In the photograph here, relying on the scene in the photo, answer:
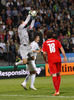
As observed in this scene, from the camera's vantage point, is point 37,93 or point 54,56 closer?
point 54,56

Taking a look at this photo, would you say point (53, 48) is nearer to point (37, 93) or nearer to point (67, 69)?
point (37, 93)

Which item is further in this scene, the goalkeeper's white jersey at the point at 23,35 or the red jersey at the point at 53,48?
the goalkeeper's white jersey at the point at 23,35

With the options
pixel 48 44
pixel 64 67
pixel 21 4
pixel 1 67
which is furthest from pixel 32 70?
pixel 21 4

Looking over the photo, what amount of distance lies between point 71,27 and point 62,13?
71.4 inches

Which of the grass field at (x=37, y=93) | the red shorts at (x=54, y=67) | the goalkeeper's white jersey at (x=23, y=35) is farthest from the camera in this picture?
the goalkeeper's white jersey at (x=23, y=35)

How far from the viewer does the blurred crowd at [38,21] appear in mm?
22156

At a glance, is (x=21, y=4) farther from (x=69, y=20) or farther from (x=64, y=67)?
(x=64, y=67)

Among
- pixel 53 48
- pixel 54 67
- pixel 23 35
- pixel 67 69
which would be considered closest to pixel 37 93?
pixel 54 67

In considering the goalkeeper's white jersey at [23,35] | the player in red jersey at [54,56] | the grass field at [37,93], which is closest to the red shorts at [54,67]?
the player in red jersey at [54,56]

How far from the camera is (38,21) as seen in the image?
25703 millimetres

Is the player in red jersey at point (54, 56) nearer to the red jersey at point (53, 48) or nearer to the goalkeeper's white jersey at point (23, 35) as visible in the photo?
the red jersey at point (53, 48)

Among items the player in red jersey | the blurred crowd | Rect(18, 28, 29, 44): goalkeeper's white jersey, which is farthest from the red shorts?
the blurred crowd

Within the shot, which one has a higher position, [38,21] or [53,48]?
[38,21]

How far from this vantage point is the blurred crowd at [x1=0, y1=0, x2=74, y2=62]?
2216 centimetres
